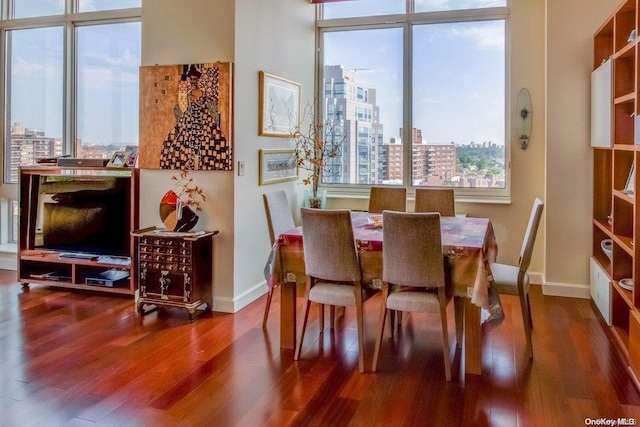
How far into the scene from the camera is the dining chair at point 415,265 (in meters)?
2.99

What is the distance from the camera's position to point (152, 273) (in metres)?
4.27

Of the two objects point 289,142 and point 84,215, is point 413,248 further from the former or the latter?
point 84,215

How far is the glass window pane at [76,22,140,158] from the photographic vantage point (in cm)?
550

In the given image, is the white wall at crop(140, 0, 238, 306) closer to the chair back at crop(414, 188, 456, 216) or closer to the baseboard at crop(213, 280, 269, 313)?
the baseboard at crop(213, 280, 269, 313)

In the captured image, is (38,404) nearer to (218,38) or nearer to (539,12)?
(218,38)

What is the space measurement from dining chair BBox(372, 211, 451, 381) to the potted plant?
103 inches

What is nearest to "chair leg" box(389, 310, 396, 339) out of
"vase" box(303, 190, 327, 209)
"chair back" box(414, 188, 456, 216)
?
"chair back" box(414, 188, 456, 216)

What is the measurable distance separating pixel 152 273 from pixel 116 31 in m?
2.84

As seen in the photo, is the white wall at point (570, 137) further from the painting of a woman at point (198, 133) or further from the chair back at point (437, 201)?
the painting of a woman at point (198, 133)

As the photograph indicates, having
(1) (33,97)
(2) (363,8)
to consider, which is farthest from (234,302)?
(2) (363,8)

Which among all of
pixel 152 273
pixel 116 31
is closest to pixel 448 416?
pixel 152 273

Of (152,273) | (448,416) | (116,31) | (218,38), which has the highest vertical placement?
(116,31)

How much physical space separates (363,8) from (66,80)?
336 centimetres

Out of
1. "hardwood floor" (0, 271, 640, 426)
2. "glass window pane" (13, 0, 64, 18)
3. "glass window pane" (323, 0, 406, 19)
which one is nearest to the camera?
"hardwood floor" (0, 271, 640, 426)
